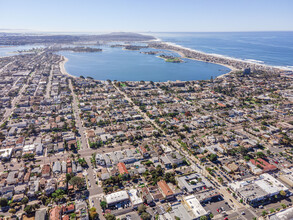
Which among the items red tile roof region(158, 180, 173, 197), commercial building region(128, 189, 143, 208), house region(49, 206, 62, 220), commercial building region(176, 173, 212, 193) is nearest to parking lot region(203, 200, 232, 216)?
commercial building region(176, 173, 212, 193)

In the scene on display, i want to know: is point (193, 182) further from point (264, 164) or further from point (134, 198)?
point (264, 164)

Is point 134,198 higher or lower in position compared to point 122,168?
lower

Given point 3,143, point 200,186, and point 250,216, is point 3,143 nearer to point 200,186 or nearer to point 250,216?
point 200,186

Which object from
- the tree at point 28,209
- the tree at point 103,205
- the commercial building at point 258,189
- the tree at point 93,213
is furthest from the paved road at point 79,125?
the commercial building at point 258,189

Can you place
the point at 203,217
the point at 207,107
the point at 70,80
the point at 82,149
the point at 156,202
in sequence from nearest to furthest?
the point at 203,217, the point at 156,202, the point at 82,149, the point at 207,107, the point at 70,80

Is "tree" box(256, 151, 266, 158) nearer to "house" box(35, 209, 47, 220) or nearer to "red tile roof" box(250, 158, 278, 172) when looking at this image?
"red tile roof" box(250, 158, 278, 172)

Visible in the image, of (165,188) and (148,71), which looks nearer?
(165,188)

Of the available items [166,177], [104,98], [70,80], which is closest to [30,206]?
[166,177]

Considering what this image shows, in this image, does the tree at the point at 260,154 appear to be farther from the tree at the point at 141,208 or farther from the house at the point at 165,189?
the tree at the point at 141,208

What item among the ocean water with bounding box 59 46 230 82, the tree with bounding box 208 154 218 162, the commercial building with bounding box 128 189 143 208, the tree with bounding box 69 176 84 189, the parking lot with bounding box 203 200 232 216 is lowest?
the parking lot with bounding box 203 200 232 216

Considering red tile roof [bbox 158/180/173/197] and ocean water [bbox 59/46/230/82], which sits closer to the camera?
red tile roof [bbox 158/180/173/197]

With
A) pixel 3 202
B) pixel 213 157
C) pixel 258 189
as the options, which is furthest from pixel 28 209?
pixel 258 189
